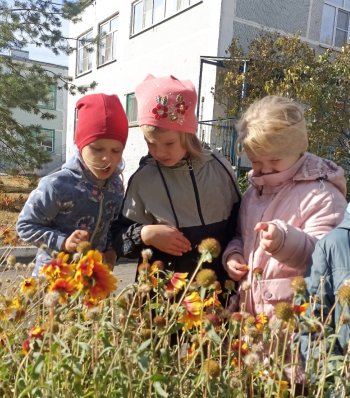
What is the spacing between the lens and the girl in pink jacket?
1634mm

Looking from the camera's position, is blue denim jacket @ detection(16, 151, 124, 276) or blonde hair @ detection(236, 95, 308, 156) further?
blue denim jacket @ detection(16, 151, 124, 276)

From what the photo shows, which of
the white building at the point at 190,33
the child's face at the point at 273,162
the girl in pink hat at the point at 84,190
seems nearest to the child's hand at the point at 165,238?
the girl in pink hat at the point at 84,190

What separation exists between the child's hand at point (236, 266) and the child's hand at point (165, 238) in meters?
0.17

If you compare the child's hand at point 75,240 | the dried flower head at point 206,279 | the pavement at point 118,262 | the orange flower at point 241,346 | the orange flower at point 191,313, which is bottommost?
the pavement at point 118,262

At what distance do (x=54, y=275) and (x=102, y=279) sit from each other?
0.40ft

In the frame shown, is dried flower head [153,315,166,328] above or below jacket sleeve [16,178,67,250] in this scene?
below

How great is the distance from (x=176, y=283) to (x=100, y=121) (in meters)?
0.81

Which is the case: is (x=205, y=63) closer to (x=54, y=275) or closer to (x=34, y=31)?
(x=34, y=31)

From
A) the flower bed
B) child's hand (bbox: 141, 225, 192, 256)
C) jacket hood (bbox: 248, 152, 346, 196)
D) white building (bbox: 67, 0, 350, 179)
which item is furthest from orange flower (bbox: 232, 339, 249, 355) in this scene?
white building (bbox: 67, 0, 350, 179)

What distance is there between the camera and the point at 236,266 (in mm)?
1683

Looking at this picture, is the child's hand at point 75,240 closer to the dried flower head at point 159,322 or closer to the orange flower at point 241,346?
the dried flower head at point 159,322

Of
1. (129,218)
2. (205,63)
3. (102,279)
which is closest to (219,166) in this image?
(129,218)

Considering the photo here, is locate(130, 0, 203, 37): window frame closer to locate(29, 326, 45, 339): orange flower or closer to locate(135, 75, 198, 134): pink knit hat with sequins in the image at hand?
locate(135, 75, 198, 134): pink knit hat with sequins

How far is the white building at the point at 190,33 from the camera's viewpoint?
33.2 feet
